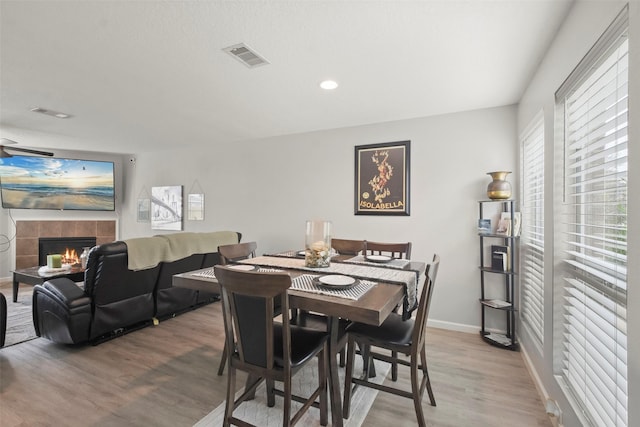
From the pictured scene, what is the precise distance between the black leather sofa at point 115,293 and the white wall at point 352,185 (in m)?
1.50

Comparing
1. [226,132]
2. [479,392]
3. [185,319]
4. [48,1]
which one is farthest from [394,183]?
[48,1]

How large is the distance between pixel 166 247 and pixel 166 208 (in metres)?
2.92

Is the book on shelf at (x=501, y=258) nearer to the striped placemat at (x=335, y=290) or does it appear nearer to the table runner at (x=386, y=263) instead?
the table runner at (x=386, y=263)

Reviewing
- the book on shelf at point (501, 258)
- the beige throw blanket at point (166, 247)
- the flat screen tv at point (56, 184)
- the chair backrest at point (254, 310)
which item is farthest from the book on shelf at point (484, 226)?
the flat screen tv at point (56, 184)

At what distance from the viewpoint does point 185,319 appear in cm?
352

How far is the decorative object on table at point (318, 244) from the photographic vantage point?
86.7 inches

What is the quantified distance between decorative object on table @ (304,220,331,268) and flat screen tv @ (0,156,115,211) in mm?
5768

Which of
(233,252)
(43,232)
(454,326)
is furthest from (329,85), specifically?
(43,232)

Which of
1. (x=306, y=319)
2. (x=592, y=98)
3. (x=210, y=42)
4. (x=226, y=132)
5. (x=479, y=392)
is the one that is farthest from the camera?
(x=226, y=132)

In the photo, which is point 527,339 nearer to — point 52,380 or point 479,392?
point 479,392

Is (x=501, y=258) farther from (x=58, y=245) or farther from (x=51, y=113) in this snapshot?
(x=58, y=245)

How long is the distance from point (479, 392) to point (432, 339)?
930 mm

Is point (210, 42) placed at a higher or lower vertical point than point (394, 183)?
higher

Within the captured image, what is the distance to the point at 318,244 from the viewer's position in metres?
2.22
